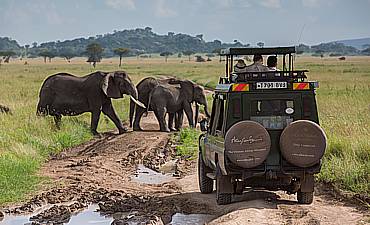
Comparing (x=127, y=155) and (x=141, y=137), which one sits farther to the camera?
(x=141, y=137)

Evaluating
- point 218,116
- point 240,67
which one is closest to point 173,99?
point 240,67

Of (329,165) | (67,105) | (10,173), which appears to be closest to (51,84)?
(67,105)

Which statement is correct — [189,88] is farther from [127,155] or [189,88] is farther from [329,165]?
[329,165]

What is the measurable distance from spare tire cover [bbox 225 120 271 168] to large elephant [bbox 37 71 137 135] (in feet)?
44.5

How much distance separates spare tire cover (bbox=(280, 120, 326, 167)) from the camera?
405 inches

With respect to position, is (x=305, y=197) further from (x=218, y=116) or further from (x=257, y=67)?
(x=257, y=67)

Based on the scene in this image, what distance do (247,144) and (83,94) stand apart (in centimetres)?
1426

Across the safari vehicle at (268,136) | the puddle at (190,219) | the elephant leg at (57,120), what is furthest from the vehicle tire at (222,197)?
the elephant leg at (57,120)

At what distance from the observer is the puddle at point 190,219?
33.8 ft

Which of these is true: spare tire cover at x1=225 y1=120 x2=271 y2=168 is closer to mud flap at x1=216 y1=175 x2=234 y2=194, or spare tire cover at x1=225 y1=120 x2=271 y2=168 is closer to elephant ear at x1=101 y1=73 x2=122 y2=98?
mud flap at x1=216 y1=175 x2=234 y2=194

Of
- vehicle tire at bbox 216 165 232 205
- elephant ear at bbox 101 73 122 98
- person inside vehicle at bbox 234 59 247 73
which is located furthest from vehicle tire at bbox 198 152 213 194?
elephant ear at bbox 101 73 122 98

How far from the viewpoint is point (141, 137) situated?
21.6m

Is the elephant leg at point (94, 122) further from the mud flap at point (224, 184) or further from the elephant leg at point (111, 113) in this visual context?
the mud flap at point (224, 184)

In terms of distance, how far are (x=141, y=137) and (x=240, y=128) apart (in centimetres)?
1168
